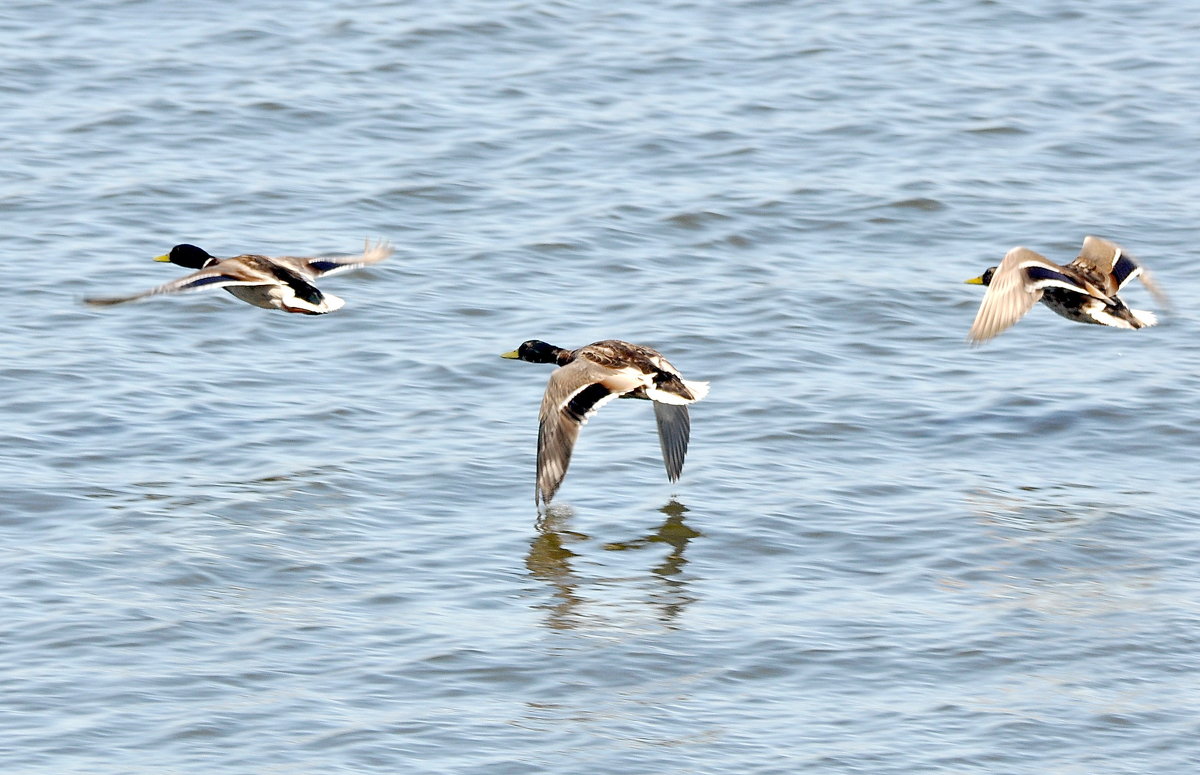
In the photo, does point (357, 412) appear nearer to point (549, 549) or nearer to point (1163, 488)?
point (549, 549)

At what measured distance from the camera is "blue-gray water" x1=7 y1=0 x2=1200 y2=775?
7.68 m

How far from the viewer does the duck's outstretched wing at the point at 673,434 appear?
401 inches

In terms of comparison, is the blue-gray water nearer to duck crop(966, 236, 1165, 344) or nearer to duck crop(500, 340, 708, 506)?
duck crop(500, 340, 708, 506)

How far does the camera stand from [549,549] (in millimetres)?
9266

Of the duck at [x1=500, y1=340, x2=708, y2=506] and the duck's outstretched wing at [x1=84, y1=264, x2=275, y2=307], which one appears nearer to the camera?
the duck at [x1=500, y1=340, x2=708, y2=506]

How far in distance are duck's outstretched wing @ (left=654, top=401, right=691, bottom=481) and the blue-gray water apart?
5.7 inches

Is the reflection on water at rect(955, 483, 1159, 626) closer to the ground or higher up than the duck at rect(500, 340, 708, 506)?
closer to the ground

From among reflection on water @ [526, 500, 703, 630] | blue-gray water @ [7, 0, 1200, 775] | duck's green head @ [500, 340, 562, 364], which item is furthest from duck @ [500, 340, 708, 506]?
duck's green head @ [500, 340, 562, 364]

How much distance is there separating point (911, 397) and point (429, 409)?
113 inches

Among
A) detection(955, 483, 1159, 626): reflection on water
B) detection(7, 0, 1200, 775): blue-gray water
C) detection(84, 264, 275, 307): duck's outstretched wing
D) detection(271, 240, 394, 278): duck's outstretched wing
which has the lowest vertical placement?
detection(955, 483, 1159, 626): reflection on water

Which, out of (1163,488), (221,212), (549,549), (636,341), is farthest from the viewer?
(221,212)

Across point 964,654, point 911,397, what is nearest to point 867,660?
point 964,654

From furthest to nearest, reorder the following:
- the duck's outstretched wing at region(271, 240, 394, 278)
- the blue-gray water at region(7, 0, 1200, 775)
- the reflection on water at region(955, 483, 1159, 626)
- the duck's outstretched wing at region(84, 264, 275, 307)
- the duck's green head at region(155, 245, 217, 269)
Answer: the duck's green head at region(155, 245, 217, 269), the duck's outstretched wing at region(271, 240, 394, 278), the duck's outstretched wing at region(84, 264, 275, 307), the reflection on water at region(955, 483, 1159, 626), the blue-gray water at region(7, 0, 1200, 775)

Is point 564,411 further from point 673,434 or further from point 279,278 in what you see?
point 279,278
